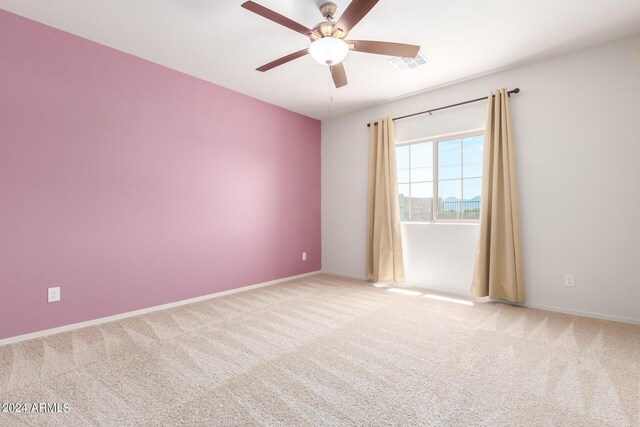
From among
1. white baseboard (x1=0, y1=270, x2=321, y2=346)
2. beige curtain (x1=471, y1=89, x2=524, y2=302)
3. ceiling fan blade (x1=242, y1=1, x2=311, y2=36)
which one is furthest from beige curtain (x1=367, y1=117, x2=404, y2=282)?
ceiling fan blade (x1=242, y1=1, x2=311, y2=36)

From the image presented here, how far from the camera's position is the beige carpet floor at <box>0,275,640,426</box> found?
1.50 meters

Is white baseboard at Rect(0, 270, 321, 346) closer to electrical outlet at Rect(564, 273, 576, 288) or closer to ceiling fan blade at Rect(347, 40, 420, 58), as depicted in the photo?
ceiling fan blade at Rect(347, 40, 420, 58)

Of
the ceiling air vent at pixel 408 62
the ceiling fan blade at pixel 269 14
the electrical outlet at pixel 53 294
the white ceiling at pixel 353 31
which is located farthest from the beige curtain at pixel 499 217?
the electrical outlet at pixel 53 294

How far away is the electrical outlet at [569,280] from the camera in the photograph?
2.92 m

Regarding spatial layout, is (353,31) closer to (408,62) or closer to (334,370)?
(408,62)

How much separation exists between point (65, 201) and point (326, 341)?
2576 millimetres

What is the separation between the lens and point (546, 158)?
10.0 ft

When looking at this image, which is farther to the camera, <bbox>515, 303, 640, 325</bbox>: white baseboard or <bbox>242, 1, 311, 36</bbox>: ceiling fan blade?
<bbox>515, 303, 640, 325</bbox>: white baseboard

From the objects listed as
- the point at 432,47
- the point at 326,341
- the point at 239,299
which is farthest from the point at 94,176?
the point at 432,47

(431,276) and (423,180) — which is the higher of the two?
(423,180)

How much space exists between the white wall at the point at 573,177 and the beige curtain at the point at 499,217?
0.45 ft

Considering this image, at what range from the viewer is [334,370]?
1.92 meters

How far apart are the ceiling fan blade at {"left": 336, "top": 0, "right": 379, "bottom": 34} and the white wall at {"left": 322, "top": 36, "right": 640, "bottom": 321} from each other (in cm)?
224

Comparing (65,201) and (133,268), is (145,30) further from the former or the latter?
(133,268)
